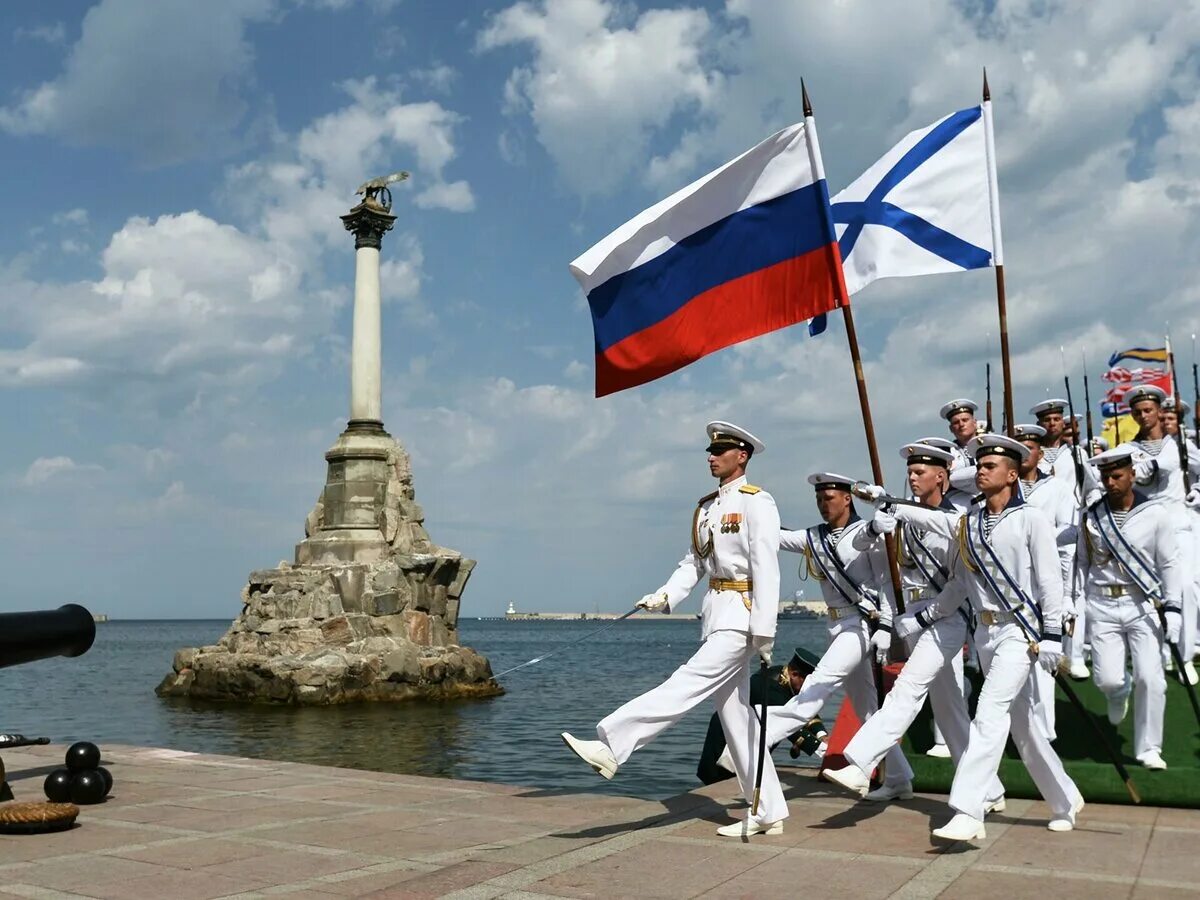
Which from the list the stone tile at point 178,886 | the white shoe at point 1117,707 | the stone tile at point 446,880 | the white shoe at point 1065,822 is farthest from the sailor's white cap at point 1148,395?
the stone tile at point 178,886

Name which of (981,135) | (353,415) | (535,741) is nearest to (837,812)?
(981,135)

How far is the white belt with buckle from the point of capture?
21.5 feet

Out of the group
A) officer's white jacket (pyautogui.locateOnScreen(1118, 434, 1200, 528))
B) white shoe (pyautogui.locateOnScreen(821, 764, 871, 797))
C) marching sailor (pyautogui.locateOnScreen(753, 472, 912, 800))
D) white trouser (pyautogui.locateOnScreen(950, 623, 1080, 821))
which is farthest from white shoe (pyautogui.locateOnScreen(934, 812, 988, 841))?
officer's white jacket (pyautogui.locateOnScreen(1118, 434, 1200, 528))

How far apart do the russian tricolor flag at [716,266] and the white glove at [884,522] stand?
1.87 m

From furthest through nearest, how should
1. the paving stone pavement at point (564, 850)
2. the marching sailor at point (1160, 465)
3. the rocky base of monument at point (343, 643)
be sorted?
the rocky base of monument at point (343, 643), the marching sailor at point (1160, 465), the paving stone pavement at point (564, 850)

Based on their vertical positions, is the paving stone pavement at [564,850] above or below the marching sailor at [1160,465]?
below

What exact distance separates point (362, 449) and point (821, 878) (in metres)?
27.2

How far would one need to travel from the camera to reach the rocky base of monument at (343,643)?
28.5 meters

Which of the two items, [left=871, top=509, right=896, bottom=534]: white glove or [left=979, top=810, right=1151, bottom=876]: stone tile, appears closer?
[left=979, top=810, right=1151, bottom=876]: stone tile

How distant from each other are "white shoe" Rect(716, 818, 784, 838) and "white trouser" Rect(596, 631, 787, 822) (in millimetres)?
46

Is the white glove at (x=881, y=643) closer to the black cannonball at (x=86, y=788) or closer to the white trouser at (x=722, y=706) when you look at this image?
the white trouser at (x=722, y=706)

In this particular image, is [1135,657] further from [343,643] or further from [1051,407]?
[343,643]

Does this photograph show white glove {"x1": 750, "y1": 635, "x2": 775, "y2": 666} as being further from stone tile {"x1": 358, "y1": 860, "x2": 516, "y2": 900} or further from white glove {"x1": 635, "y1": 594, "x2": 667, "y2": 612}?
stone tile {"x1": 358, "y1": 860, "x2": 516, "y2": 900}

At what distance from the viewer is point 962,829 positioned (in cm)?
593
